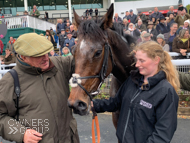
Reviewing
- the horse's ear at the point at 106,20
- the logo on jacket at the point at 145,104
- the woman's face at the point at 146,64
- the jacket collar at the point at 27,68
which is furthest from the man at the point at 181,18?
the jacket collar at the point at 27,68

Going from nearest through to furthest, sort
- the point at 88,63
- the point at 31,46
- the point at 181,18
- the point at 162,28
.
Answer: the point at 31,46, the point at 88,63, the point at 162,28, the point at 181,18

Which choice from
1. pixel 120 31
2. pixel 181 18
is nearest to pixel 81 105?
pixel 120 31

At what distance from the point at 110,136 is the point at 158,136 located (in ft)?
8.70

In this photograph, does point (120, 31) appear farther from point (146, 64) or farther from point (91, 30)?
point (146, 64)

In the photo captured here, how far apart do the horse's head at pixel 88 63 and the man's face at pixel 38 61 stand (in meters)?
0.31

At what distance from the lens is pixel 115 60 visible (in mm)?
2307

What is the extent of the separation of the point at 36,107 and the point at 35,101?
0.21 feet

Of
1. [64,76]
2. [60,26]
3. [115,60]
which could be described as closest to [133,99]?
[115,60]

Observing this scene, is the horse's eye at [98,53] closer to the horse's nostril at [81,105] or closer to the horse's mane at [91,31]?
the horse's mane at [91,31]

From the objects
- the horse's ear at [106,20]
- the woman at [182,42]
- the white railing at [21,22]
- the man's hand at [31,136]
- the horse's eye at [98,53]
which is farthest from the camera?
the white railing at [21,22]

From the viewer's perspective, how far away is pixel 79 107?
1708mm

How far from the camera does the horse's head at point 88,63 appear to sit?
1.76 m

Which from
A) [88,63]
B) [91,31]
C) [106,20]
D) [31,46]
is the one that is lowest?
[88,63]

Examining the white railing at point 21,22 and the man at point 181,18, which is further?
the white railing at point 21,22
